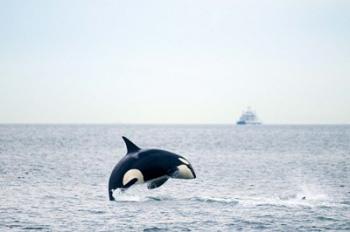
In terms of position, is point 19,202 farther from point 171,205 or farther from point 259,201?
point 259,201

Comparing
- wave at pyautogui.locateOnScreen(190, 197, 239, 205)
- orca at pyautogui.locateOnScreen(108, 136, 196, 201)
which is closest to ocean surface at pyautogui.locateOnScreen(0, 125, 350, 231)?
wave at pyautogui.locateOnScreen(190, 197, 239, 205)

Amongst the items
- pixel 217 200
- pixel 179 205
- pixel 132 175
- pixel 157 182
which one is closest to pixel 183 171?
pixel 157 182

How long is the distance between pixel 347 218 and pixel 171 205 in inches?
393

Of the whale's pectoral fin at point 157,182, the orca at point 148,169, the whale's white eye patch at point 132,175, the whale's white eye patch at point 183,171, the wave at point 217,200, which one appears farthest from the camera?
the wave at point 217,200

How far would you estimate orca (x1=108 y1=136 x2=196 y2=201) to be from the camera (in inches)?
1260

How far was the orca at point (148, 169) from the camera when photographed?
105 ft

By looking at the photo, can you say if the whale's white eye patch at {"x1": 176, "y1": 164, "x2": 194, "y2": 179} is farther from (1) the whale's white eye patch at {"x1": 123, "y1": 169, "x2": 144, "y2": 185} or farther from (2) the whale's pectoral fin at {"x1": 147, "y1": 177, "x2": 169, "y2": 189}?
(1) the whale's white eye patch at {"x1": 123, "y1": 169, "x2": 144, "y2": 185}

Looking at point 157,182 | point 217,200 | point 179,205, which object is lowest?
point 157,182

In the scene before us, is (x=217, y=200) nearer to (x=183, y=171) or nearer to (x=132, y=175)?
(x=183, y=171)

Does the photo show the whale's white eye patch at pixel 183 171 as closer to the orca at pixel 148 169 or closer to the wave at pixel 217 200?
the orca at pixel 148 169

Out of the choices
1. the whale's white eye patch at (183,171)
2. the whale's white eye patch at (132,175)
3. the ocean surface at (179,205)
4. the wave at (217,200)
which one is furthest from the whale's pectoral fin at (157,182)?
the wave at (217,200)

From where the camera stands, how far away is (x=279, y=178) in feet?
201

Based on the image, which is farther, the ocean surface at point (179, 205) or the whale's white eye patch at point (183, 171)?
the whale's white eye patch at point (183, 171)

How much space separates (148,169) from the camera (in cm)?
3219
